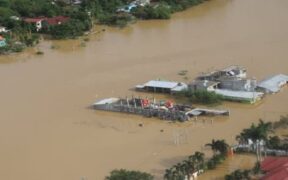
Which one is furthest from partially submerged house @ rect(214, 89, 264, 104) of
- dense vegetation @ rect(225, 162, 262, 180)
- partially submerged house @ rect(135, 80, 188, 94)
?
dense vegetation @ rect(225, 162, 262, 180)

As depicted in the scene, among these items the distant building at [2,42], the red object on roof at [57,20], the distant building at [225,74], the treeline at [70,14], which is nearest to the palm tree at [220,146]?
the distant building at [225,74]

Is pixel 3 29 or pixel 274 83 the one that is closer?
pixel 274 83

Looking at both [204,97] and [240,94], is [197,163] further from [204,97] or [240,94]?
[240,94]

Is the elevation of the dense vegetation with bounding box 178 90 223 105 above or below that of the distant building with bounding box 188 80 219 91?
below

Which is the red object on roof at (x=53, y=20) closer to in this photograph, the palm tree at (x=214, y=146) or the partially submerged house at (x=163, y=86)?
the partially submerged house at (x=163, y=86)

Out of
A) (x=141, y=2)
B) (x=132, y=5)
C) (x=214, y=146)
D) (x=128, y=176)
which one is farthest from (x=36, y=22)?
(x=128, y=176)

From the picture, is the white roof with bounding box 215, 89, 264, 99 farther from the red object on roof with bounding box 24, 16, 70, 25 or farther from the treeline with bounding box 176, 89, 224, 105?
the red object on roof with bounding box 24, 16, 70, 25
